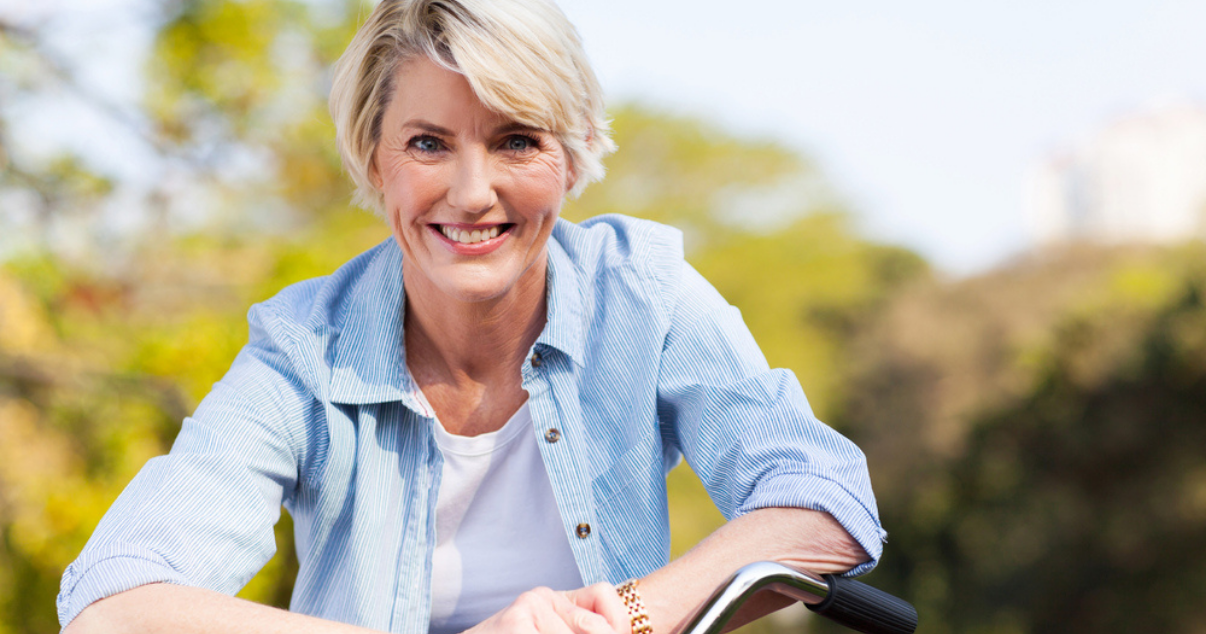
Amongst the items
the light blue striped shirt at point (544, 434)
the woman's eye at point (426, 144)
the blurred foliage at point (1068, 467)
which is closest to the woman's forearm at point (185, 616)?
the light blue striped shirt at point (544, 434)

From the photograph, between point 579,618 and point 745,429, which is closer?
point 579,618

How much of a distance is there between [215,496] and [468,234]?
45 cm

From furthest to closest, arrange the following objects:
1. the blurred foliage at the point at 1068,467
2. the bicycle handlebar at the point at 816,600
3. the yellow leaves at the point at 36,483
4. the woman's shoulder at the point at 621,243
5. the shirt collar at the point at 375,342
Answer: the blurred foliage at the point at 1068,467 < the yellow leaves at the point at 36,483 < the woman's shoulder at the point at 621,243 < the shirt collar at the point at 375,342 < the bicycle handlebar at the point at 816,600

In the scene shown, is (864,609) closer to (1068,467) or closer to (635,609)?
(635,609)

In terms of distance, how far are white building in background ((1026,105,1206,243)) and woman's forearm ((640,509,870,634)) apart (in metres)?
17.4

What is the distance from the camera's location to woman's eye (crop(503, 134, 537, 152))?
1.34 meters

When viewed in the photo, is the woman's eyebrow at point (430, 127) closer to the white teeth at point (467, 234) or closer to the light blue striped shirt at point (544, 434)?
the white teeth at point (467, 234)

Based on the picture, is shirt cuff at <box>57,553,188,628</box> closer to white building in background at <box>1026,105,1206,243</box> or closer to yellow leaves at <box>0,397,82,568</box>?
yellow leaves at <box>0,397,82,568</box>

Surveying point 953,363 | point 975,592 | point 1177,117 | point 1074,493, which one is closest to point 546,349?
point 1074,493

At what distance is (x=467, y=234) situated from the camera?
1.38 meters

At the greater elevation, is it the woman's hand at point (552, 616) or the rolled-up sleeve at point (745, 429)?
the rolled-up sleeve at point (745, 429)

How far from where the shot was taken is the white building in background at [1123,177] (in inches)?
758

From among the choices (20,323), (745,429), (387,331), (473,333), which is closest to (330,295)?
(387,331)

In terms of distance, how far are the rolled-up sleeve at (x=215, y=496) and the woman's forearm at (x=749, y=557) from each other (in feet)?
1.62
